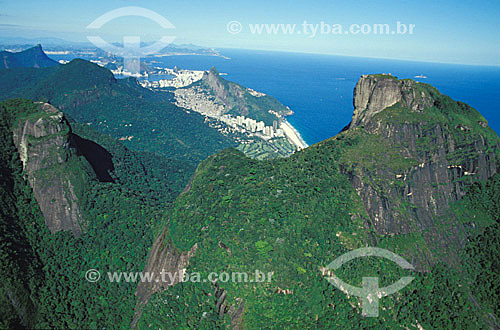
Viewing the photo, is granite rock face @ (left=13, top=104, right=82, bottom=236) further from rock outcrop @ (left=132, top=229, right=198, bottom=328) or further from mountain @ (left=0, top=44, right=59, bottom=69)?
A: mountain @ (left=0, top=44, right=59, bottom=69)

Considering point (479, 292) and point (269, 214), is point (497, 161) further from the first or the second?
point (269, 214)

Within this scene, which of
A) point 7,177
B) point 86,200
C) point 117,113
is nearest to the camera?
point 7,177

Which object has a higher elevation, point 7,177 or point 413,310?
point 7,177

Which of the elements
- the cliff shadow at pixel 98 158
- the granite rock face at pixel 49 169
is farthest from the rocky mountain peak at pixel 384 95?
the granite rock face at pixel 49 169

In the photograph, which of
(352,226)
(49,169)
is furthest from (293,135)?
(49,169)

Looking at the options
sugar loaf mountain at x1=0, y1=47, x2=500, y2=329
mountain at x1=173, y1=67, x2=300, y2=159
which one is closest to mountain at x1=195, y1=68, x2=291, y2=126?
mountain at x1=173, y1=67, x2=300, y2=159

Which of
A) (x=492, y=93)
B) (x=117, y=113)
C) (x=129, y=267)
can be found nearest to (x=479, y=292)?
(x=129, y=267)

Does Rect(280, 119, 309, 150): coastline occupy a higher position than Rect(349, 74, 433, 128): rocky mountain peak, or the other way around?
Rect(349, 74, 433, 128): rocky mountain peak

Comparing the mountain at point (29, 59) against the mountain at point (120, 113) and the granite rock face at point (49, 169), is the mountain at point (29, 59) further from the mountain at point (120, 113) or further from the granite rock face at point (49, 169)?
the granite rock face at point (49, 169)
